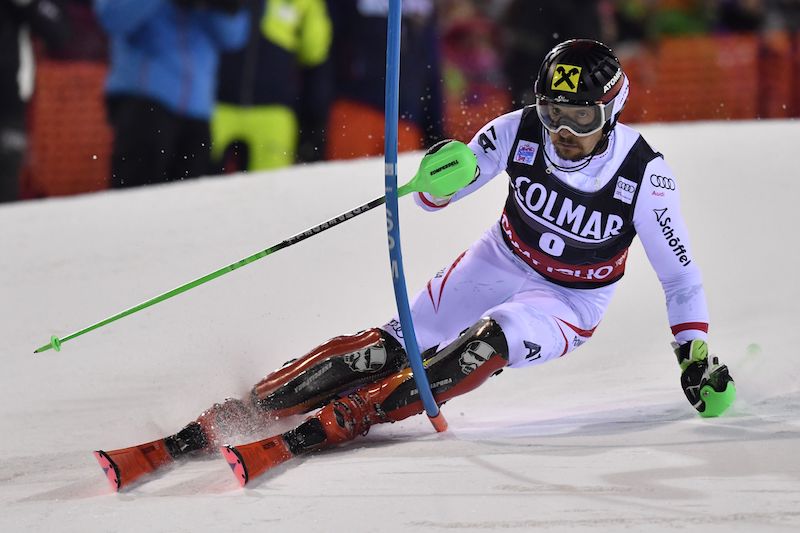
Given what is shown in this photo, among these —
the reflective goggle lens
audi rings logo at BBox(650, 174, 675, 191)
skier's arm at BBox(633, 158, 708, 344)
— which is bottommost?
skier's arm at BBox(633, 158, 708, 344)

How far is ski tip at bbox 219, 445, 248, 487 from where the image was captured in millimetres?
3932

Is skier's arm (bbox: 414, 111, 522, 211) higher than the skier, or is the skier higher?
skier's arm (bbox: 414, 111, 522, 211)

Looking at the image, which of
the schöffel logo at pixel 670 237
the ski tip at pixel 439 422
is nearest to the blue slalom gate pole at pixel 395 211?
the ski tip at pixel 439 422

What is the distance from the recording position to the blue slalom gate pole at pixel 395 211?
4.16m

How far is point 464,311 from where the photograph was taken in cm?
496

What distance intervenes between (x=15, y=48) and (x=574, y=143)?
162 inches

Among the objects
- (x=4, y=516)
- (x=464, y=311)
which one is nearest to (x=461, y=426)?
(x=464, y=311)

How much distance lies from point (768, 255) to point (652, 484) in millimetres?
3808

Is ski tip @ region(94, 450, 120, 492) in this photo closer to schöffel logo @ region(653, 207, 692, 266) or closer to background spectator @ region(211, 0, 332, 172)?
schöffel logo @ region(653, 207, 692, 266)

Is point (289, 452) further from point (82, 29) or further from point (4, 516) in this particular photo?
Answer: point (82, 29)

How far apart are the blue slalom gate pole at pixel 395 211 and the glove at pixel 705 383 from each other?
0.86 meters

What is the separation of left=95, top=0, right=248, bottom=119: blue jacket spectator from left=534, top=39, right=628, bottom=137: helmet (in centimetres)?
339

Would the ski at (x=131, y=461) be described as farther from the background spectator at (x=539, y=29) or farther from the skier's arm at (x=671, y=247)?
the background spectator at (x=539, y=29)

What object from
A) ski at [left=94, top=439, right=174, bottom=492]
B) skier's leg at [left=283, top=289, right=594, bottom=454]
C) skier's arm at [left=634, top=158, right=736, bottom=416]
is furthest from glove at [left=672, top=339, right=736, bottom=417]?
ski at [left=94, top=439, right=174, bottom=492]
